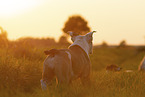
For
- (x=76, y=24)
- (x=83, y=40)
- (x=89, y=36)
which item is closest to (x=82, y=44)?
(x=83, y=40)

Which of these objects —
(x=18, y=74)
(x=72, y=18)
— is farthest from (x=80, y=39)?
(x=72, y=18)

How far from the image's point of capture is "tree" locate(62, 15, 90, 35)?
57525 mm

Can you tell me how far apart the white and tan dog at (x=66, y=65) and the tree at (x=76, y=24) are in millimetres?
50991

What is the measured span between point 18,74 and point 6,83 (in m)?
0.50

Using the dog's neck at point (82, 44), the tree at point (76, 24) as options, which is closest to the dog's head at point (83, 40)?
the dog's neck at point (82, 44)

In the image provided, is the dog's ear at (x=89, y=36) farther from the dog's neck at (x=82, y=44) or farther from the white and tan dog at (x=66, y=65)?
the white and tan dog at (x=66, y=65)

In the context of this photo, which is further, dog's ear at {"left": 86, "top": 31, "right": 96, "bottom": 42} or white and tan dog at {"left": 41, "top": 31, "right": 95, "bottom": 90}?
dog's ear at {"left": 86, "top": 31, "right": 96, "bottom": 42}

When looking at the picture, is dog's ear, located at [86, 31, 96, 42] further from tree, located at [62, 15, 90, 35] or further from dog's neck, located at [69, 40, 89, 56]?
tree, located at [62, 15, 90, 35]

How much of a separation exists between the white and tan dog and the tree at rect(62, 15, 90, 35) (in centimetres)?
5099

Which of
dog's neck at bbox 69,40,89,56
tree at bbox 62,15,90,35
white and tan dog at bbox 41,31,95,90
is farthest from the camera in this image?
tree at bbox 62,15,90,35

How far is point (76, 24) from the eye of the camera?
Answer: 189 feet

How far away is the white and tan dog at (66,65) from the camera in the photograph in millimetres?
5086

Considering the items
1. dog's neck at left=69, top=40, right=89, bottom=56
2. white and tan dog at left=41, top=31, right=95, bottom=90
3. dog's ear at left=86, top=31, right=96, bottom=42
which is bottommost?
white and tan dog at left=41, top=31, right=95, bottom=90

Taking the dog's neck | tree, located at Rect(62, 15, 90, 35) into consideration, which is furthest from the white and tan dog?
tree, located at Rect(62, 15, 90, 35)
